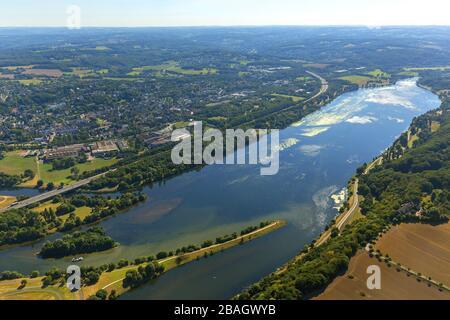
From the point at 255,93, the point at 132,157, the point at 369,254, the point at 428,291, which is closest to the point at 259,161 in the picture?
the point at 132,157

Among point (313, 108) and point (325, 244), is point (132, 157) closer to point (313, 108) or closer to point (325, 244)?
point (325, 244)

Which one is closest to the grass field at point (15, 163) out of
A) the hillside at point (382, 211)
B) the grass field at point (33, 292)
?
the grass field at point (33, 292)

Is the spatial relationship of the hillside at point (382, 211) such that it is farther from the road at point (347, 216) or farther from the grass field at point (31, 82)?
the grass field at point (31, 82)

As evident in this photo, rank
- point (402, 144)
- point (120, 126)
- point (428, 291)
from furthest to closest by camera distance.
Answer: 1. point (120, 126)
2. point (402, 144)
3. point (428, 291)

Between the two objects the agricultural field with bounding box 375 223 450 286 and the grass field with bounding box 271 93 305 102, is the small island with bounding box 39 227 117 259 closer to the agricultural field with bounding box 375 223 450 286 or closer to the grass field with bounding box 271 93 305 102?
the agricultural field with bounding box 375 223 450 286

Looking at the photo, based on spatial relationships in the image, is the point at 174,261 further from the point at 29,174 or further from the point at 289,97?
the point at 289,97

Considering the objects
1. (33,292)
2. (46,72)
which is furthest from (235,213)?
(46,72)

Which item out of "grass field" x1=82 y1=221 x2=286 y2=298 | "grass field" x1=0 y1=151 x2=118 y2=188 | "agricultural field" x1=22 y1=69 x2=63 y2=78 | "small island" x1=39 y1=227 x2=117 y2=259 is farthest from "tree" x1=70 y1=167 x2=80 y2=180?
"agricultural field" x1=22 y1=69 x2=63 y2=78

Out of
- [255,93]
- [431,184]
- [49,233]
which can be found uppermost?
[255,93]
